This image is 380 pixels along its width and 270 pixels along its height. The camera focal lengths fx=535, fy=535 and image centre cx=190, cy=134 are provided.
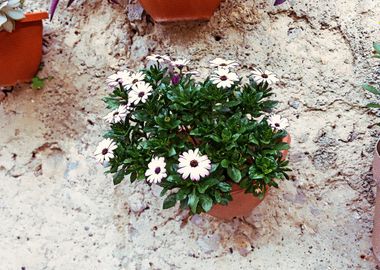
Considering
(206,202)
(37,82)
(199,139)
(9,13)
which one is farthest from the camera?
(37,82)

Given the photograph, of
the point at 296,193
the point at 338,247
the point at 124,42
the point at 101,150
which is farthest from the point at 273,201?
the point at 124,42

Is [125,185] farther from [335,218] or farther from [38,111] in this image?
[335,218]

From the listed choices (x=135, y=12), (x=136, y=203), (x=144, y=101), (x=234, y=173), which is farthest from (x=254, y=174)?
(x=135, y=12)

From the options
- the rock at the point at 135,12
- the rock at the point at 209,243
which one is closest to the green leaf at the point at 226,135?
the rock at the point at 209,243

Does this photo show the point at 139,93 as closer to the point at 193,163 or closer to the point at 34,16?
the point at 193,163

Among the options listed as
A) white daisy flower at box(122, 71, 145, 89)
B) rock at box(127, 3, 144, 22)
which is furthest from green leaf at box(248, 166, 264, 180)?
rock at box(127, 3, 144, 22)

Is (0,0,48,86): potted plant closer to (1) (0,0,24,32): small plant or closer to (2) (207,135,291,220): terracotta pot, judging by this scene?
(1) (0,0,24,32): small plant
